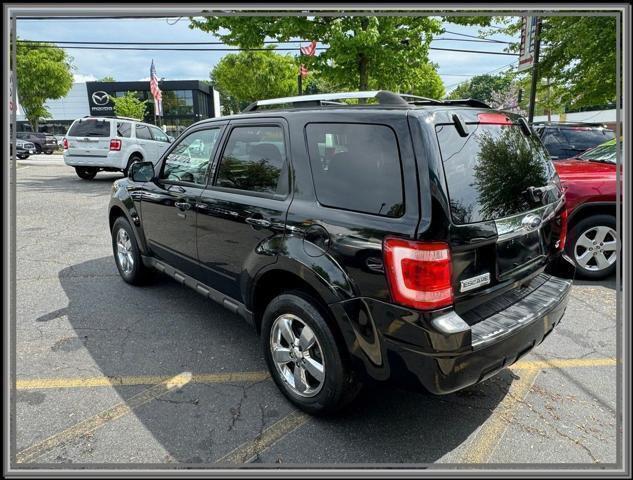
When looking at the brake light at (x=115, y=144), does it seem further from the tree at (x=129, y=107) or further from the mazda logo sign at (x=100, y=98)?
the mazda logo sign at (x=100, y=98)

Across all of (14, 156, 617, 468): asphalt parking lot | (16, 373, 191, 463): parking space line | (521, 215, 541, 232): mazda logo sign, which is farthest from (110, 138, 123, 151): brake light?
(521, 215, 541, 232): mazda logo sign

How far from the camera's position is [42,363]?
3.29 m

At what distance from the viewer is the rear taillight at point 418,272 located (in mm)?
2062

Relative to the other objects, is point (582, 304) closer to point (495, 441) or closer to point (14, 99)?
point (495, 441)

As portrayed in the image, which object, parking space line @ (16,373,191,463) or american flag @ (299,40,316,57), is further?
american flag @ (299,40,316,57)

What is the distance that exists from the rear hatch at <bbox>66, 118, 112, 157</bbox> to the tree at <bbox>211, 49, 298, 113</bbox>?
26.6 metres

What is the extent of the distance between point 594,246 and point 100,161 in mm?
12837

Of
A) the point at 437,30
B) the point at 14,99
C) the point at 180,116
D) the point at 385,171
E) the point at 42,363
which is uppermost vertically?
the point at 180,116

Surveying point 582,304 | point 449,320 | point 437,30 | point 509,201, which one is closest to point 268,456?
point 449,320

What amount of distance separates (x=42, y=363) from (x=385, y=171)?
9.73ft

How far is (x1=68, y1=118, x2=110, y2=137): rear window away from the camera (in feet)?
42.3

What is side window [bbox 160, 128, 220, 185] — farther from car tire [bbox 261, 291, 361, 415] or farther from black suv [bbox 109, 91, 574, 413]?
car tire [bbox 261, 291, 361, 415]

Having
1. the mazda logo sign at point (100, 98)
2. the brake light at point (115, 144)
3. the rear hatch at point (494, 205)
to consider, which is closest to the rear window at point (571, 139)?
the rear hatch at point (494, 205)

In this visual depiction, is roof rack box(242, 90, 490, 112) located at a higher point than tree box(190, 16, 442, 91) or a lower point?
lower
